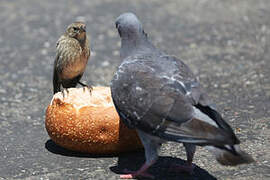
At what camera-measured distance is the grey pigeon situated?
4578 millimetres

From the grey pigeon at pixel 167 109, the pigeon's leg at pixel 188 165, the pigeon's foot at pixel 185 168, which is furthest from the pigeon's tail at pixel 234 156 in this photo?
the pigeon's foot at pixel 185 168

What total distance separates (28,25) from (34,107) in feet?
13.7

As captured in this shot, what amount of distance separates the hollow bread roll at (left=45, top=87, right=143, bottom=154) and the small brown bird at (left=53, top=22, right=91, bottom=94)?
670mm

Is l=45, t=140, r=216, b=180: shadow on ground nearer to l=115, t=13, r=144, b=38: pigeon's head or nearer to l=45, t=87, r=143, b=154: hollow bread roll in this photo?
l=45, t=87, r=143, b=154: hollow bread roll

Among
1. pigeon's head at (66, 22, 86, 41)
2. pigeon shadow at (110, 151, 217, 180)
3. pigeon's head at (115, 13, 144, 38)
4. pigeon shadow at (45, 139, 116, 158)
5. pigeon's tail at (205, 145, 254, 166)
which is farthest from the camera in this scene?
pigeon's head at (66, 22, 86, 41)

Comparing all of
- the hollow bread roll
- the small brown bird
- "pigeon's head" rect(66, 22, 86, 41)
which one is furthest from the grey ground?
"pigeon's head" rect(66, 22, 86, 41)

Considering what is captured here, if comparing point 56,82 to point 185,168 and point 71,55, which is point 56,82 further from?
Result: point 185,168

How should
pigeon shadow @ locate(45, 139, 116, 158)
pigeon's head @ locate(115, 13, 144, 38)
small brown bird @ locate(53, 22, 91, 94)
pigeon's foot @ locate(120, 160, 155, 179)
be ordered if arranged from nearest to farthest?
pigeon's foot @ locate(120, 160, 155, 179) < pigeon's head @ locate(115, 13, 144, 38) < pigeon shadow @ locate(45, 139, 116, 158) < small brown bird @ locate(53, 22, 91, 94)

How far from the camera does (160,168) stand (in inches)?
219

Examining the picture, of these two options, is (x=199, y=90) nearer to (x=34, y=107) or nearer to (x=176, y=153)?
(x=176, y=153)

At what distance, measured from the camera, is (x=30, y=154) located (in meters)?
6.09

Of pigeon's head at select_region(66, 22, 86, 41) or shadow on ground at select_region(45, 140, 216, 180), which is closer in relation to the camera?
shadow on ground at select_region(45, 140, 216, 180)

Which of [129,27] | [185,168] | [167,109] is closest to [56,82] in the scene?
[129,27]

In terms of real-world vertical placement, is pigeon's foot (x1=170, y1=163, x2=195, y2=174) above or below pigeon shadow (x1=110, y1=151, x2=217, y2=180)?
above
